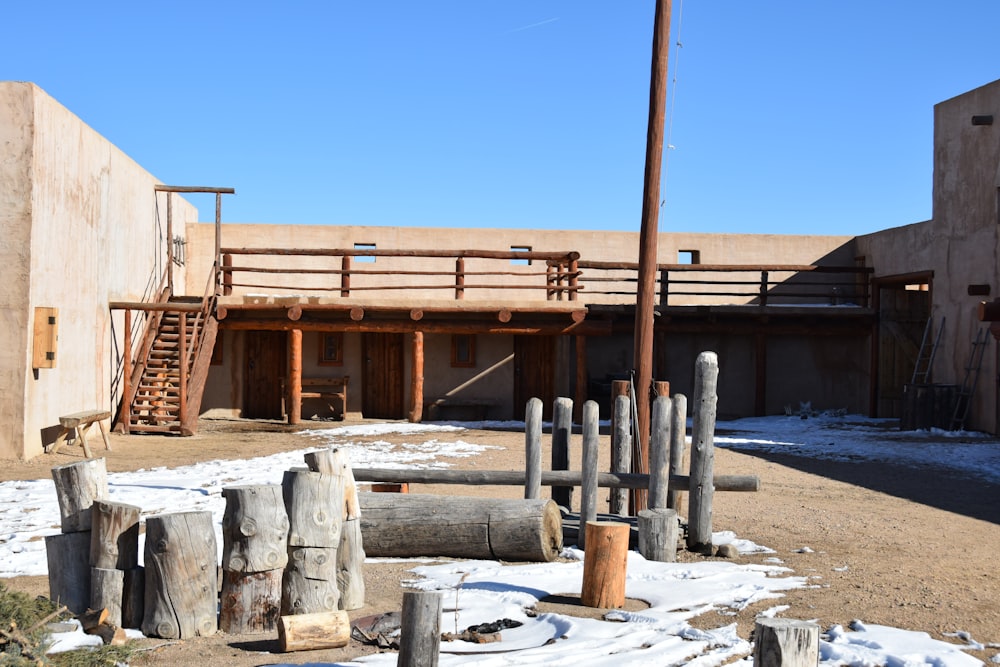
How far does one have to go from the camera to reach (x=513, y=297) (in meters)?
24.5

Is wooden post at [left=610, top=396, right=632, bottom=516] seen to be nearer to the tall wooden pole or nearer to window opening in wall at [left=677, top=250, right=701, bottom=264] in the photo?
the tall wooden pole

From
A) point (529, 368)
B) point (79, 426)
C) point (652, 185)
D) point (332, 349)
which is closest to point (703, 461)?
point (652, 185)

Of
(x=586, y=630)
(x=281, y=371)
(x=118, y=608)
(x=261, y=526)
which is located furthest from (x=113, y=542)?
(x=281, y=371)

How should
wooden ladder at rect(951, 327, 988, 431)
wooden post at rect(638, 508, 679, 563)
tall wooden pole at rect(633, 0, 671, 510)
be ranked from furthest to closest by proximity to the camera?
wooden ladder at rect(951, 327, 988, 431), tall wooden pole at rect(633, 0, 671, 510), wooden post at rect(638, 508, 679, 563)

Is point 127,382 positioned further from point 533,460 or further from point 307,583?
point 307,583

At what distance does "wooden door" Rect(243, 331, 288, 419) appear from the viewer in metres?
21.8

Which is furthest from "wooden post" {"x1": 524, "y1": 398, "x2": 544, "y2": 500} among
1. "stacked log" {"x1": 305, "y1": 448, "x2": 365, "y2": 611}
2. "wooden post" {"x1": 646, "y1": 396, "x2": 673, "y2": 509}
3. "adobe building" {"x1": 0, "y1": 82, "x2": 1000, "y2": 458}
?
"adobe building" {"x1": 0, "y1": 82, "x2": 1000, "y2": 458}

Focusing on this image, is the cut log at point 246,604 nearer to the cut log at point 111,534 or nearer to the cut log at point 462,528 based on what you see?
the cut log at point 111,534

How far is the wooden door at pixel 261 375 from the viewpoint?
71.5 feet

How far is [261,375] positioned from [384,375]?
2.65m

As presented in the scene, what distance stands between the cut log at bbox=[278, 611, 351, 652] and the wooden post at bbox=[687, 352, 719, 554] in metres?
3.56

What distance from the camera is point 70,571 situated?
6219mm

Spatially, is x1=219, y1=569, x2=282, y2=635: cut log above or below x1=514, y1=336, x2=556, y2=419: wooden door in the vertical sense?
below

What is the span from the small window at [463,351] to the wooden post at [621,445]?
12942mm
